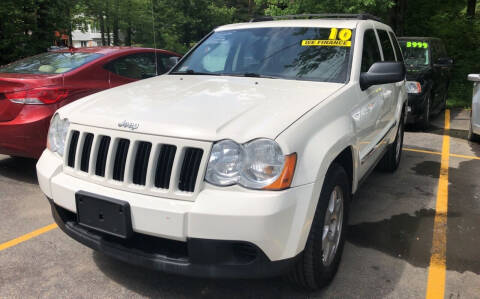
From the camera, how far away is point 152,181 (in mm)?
2334

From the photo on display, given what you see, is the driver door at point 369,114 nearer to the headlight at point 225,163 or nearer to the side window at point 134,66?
the headlight at point 225,163

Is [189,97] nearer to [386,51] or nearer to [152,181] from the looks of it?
[152,181]

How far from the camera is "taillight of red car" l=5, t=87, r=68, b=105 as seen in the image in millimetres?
4559

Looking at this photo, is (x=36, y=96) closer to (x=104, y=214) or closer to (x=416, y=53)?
(x=104, y=214)

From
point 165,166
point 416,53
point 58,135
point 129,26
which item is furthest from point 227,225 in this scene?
point 129,26

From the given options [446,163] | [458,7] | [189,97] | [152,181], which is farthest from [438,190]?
[458,7]

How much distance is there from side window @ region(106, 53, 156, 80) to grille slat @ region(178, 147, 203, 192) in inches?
129

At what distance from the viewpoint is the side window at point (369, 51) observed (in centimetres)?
376

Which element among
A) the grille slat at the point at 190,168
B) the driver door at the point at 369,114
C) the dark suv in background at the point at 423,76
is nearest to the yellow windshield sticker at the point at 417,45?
the dark suv in background at the point at 423,76

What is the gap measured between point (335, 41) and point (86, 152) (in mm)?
2227

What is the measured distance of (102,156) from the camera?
8.40 ft

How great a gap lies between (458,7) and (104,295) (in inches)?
765

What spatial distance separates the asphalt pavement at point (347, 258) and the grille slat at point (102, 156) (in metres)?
0.82

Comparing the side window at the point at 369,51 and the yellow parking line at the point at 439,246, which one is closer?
the yellow parking line at the point at 439,246
